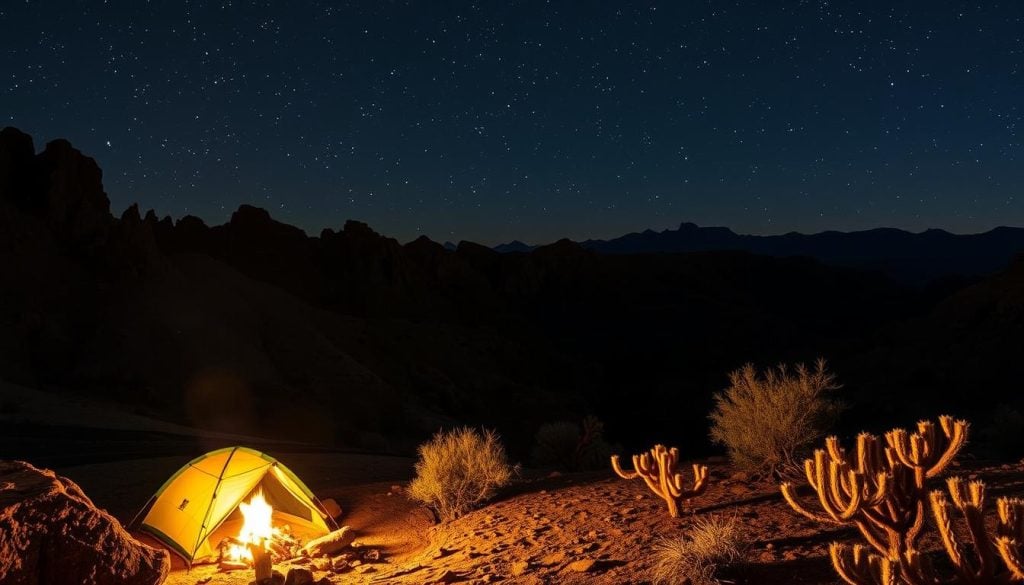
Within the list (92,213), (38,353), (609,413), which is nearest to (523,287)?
(609,413)

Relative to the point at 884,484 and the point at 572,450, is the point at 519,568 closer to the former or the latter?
the point at 884,484

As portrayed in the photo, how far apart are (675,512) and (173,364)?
37245mm

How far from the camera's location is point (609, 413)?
174 ft

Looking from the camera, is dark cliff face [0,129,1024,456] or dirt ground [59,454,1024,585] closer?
dirt ground [59,454,1024,585]

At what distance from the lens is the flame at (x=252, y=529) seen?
9414 mm

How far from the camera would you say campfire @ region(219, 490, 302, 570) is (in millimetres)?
9289

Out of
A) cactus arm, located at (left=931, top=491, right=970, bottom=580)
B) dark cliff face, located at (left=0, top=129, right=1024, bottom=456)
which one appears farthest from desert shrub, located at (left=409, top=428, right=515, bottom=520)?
dark cliff face, located at (left=0, top=129, right=1024, bottom=456)

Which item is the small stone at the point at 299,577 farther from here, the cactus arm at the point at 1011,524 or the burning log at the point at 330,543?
the cactus arm at the point at 1011,524

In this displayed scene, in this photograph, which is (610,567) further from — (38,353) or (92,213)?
(92,213)

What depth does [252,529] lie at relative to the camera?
969 cm

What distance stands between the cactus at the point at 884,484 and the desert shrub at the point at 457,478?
20.1 feet

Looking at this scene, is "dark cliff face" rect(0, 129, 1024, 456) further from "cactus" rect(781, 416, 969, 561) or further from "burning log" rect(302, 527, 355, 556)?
"cactus" rect(781, 416, 969, 561)

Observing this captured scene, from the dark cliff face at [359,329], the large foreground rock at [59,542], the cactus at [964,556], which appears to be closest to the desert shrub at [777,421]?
the cactus at [964,556]

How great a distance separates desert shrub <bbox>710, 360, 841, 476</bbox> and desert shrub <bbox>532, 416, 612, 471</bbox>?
7.08 metres
